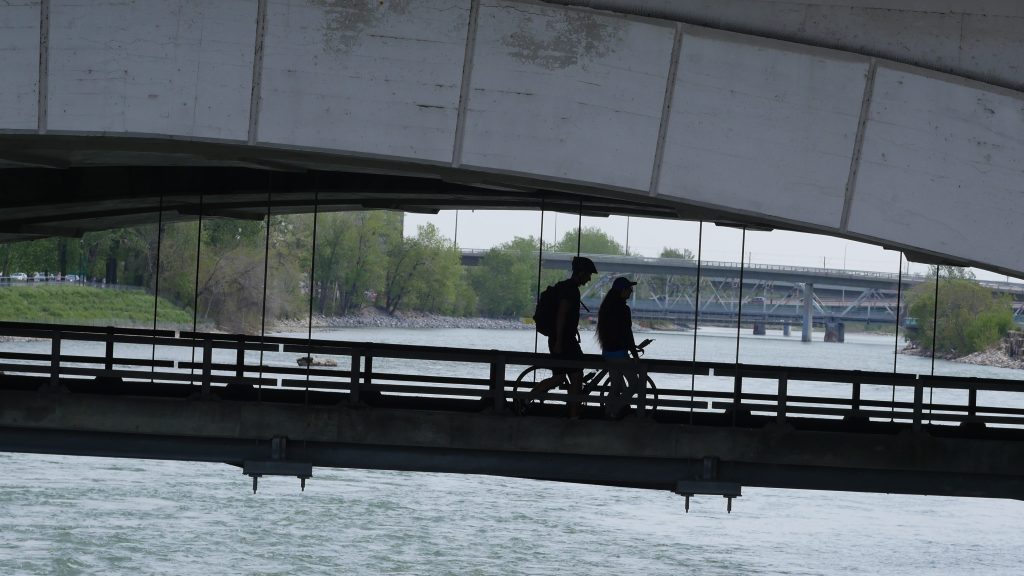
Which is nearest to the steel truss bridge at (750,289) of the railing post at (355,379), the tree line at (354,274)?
the tree line at (354,274)

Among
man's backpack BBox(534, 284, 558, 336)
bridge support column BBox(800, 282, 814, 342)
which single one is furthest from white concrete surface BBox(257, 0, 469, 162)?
bridge support column BBox(800, 282, 814, 342)

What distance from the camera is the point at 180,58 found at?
1328cm

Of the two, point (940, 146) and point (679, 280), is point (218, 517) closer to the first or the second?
point (679, 280)

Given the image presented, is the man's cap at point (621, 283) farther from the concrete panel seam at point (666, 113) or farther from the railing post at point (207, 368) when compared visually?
the railing post at point (207, 368)

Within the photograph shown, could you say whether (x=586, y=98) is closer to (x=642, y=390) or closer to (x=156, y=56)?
(x=642, y=390)

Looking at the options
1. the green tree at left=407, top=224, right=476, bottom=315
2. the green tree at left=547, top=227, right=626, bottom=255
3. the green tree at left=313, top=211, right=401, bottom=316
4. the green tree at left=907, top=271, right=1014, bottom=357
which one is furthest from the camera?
the green tree at left=313, top=211, right=401, bottom=316

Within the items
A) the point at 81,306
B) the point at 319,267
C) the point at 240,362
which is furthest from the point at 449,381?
the point at 81,306

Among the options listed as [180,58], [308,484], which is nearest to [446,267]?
[308,484]

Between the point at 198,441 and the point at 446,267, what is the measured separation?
1610 centimetres

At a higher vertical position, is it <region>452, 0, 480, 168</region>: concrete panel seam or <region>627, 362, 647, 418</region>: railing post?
<region>452, 0, 480, 168</region>: concrete panel seam

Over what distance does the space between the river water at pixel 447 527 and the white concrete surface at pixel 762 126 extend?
47.4ft

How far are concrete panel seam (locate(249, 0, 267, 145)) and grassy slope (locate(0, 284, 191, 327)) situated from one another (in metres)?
16.4

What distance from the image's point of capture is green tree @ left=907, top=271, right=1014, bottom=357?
27.6 m

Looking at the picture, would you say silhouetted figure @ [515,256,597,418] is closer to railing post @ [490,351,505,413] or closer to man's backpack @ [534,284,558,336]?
man's backpack @ [534,284,558,336]
